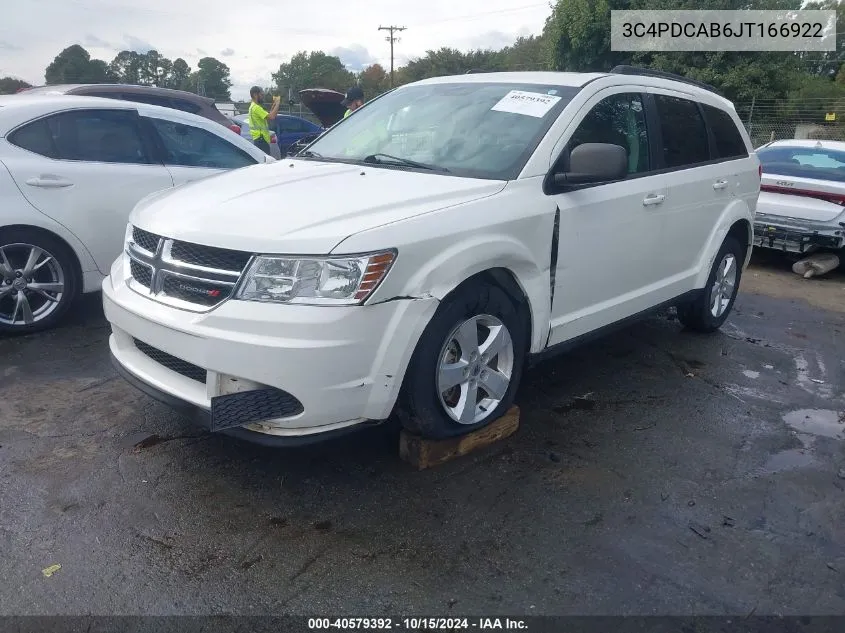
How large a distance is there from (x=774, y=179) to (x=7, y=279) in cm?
784

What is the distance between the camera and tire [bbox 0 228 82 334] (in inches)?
188

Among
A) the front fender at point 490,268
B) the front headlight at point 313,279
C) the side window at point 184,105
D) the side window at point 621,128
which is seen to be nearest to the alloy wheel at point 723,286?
the side window at point 621,128

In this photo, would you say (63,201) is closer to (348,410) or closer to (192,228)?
(192,228)

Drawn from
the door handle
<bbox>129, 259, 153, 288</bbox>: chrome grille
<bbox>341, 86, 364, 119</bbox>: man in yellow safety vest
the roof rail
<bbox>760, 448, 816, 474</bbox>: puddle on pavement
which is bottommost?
<bbox>760, 448, 816, 474</bbox>: puddle on pavement

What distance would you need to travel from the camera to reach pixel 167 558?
270cm

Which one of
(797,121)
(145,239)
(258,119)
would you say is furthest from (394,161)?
(797,121)

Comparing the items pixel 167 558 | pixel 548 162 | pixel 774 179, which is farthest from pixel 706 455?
pixel 774 179

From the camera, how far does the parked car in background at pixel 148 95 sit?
8867mm

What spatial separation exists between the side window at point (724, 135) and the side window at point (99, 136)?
426 centimetres

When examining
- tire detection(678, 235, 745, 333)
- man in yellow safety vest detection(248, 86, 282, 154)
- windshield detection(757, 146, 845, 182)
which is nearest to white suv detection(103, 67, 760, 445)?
tire detection(678, 235, 745, 333)

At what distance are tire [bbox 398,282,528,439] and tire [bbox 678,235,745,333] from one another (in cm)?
236

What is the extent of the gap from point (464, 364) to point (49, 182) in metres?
3.37

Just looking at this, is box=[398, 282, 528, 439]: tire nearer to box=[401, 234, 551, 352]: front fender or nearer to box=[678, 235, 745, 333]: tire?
box=[401, 234, 551, 352]: front fender

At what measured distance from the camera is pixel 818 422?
4.21 metres
